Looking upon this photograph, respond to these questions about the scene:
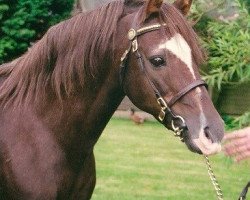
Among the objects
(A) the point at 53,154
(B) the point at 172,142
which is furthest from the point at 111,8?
(B) the point at 172,142

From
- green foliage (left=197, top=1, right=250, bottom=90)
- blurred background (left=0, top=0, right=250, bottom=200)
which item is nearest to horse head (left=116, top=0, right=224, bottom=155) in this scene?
blurred background (left=0, top=0, right=250, bottom=200)

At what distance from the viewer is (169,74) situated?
3.27 m

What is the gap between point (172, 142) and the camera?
1240 cm

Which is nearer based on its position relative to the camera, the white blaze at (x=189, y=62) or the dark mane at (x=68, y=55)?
the white blaze at (x=189, y=62)

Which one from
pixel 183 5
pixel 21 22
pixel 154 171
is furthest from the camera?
pixel 21 22

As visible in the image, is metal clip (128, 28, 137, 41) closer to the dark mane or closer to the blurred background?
the dark mane

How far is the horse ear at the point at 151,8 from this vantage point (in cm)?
336

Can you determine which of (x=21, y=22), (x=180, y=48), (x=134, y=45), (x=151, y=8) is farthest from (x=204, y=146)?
(x=21, y=22)

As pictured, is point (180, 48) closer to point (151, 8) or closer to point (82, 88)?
point (151, 8)

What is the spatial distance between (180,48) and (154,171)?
6.25 metres

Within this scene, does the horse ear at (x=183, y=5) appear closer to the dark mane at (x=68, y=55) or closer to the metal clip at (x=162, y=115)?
the dark mane at (x=68, y=55)

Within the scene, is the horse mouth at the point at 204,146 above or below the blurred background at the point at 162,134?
above

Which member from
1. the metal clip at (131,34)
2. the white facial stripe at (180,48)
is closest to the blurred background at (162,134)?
the metal clip at (131,34)

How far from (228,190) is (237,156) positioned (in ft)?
17.7
